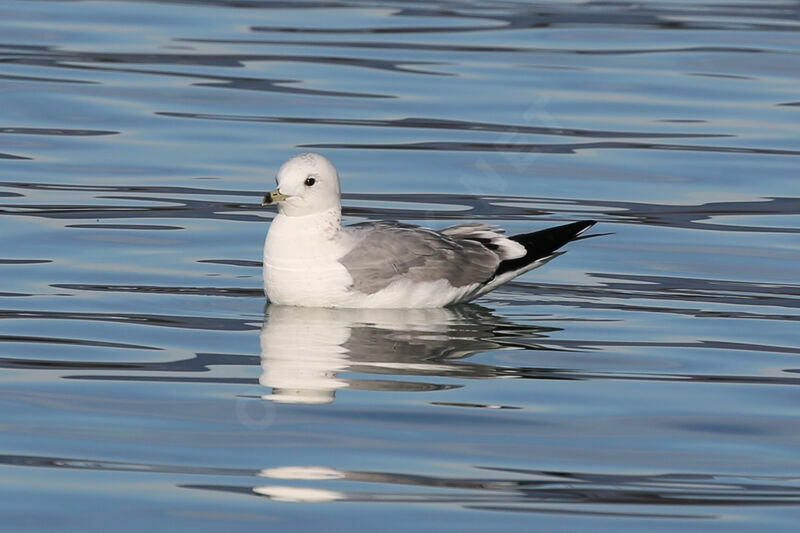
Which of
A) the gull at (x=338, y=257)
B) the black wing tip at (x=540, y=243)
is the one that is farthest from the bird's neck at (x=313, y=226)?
the black wing tip at (x=540, y=243)

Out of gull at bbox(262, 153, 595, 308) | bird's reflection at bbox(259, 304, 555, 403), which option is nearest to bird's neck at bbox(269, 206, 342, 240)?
gull at bbox(262, 153, 595, 308)

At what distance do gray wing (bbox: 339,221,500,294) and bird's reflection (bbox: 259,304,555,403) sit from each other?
207mm

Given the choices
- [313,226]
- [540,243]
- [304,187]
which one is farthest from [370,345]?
[540,243]

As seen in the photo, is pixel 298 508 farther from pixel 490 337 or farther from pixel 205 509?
pixel 490 337

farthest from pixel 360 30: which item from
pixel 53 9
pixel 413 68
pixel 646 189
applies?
pixel 646 189

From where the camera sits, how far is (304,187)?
10.2m

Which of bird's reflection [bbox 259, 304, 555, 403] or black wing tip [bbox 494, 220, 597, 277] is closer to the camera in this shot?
bird's reflection [bbox 259, 304, 555, 403]

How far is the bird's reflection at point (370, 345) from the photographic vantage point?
853 centimetres

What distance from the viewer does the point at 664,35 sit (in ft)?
71.7

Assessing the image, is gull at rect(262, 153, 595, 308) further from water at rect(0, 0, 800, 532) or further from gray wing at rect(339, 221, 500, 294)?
water at rect(0, 0, 800, 532)

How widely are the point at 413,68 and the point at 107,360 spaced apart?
10.9m

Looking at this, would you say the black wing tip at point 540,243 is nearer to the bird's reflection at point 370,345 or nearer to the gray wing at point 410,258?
the gray wing at point 410,258

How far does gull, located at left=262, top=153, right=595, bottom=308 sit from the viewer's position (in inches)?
396

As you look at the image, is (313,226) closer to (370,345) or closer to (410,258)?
(410,258)
